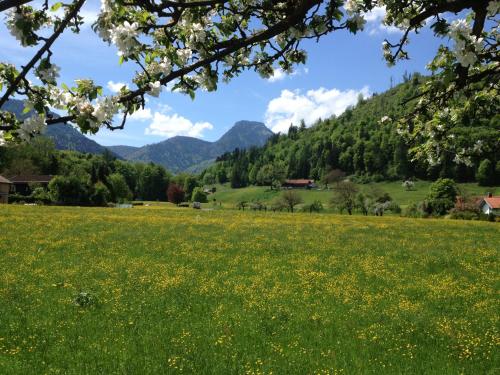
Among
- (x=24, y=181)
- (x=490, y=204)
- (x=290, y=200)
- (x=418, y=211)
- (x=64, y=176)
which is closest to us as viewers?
(x=64, y=176)

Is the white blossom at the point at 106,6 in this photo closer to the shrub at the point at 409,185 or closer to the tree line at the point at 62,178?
the tree line at the point at 62,178

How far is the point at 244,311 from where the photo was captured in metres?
12.4

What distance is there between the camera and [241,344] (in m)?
9.91

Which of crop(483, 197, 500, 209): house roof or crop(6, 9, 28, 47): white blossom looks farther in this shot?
crop(483, 197, 500, 209): house roof

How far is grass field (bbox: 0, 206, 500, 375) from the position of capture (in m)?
9.00

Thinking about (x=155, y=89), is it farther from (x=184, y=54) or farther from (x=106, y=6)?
(x=184, y=54)

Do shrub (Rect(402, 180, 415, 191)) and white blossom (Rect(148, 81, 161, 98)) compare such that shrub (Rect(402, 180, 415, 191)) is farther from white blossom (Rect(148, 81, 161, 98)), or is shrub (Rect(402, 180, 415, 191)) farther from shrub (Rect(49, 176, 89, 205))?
white blossom (Rect(148, 81, 161, 98))

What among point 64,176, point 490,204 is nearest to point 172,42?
point 64,176

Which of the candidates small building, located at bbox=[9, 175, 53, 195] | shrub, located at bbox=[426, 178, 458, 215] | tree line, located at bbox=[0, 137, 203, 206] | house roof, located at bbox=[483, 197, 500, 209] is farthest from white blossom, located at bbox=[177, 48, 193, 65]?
small building, located at bbox=[9, 175, 53, 195]

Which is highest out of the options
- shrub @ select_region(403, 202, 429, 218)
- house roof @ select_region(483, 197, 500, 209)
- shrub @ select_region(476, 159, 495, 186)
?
shrub @ select_region(476, 159, 495, 186)

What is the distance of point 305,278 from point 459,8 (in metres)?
13.1

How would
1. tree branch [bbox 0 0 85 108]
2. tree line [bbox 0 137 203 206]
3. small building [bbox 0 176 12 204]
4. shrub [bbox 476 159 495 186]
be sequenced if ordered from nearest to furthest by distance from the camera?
tree branch [bbox 0 0 85 108], tree line [bbox 0 137 203 206], small building [bbox 0 176 12 204], shrub [bbox 476 159 495 186]

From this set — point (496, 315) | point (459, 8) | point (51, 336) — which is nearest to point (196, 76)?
point (459, 8)

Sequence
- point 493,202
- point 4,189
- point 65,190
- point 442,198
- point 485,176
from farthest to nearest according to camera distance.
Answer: point 485,176
point 4,189
point 493,202
point 442,198
point 65,190
